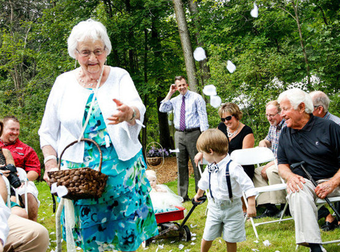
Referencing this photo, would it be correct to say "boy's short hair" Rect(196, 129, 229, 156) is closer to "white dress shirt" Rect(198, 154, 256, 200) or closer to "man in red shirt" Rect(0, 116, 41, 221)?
"white dress shirt" Rect(198, 154, 256, 200)

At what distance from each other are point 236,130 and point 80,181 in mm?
3398

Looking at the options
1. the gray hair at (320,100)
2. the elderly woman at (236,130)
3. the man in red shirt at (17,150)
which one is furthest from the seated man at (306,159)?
the man in red shirt at (17,150)

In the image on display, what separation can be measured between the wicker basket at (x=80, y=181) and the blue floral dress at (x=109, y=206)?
15 centimetres

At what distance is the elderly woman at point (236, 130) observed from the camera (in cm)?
470

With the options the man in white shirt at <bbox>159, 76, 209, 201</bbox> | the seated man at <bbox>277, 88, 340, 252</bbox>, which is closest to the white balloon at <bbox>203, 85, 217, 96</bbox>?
the man in white shirt at <bbox>159, 76, 209, 201</bbox>

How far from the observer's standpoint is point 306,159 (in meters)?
A: 3.26

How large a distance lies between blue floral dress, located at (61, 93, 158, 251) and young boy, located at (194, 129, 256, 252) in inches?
37.0

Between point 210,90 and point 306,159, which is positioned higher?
point 210,90

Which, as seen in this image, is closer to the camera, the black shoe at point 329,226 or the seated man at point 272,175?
the black shoe at point 329,226

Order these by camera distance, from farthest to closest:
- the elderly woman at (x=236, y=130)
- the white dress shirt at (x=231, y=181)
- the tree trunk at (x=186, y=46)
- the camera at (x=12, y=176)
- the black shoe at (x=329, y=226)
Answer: the tree trunk at (x=186, y=46), the elderly woman at (x=236, y=130), the black shoe at (x=329, y=226), the camera at (x=12, y=176), the white dress shirt at (x=231, y=181)

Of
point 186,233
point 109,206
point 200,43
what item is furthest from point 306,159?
point 200,43

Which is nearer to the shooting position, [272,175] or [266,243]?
[266,243]

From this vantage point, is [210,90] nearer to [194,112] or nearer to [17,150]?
[194,112]

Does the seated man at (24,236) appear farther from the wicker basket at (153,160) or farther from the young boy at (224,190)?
the wicker basket at (153,160)
